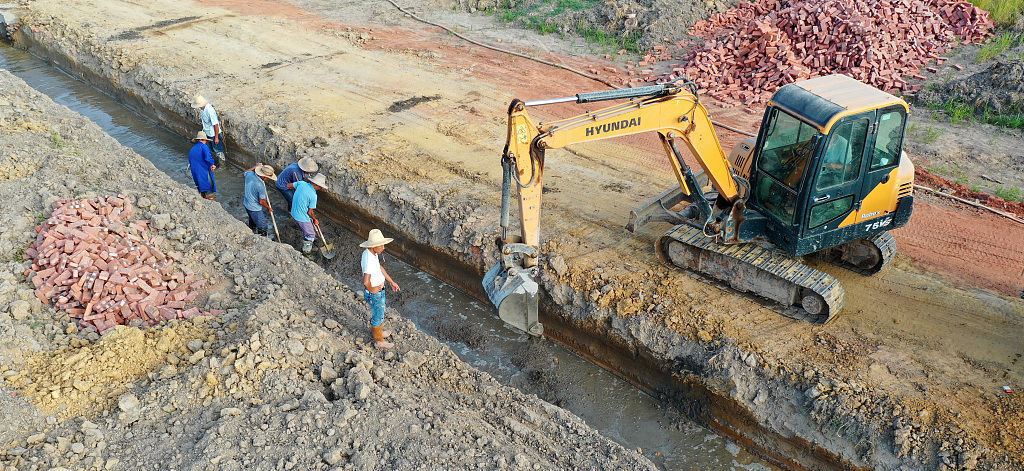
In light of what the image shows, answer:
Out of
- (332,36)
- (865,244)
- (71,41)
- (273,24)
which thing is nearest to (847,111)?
(865,244)

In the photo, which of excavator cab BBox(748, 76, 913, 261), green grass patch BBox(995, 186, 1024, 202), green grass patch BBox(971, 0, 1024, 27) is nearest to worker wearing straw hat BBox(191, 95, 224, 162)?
excavator cab BBox(748, 76, 913, 261)

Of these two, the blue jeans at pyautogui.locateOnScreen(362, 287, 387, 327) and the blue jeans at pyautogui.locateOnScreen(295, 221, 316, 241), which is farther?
the blue jeans at pyautogui.locateOnScreen(295, 221, 316, 241)

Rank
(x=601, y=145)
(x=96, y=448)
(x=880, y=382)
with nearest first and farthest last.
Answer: (x=96, y=448) < (x=880, y=382) < (x=601, y=145)

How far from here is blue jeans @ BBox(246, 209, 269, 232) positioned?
1082cm

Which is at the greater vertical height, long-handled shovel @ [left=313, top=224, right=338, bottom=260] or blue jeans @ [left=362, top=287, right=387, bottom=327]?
blue jeans @ [left=362, top=287, right=387, bottom=327]

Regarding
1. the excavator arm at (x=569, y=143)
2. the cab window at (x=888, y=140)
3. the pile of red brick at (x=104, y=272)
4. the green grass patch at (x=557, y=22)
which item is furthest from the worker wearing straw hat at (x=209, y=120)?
the cab window at (x=888, y=140)

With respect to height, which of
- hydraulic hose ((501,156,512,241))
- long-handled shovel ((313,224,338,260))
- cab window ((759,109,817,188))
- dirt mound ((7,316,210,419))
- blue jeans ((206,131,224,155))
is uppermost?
cab window ((759,109,817,188))

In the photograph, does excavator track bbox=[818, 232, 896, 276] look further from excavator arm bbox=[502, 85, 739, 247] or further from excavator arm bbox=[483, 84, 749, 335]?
excavator arm bbox=[502, 85, 739, 247]

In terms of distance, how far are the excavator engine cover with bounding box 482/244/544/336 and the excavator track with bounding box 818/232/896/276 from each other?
154 inches

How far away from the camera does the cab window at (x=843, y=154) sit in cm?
731

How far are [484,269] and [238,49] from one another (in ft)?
33.8

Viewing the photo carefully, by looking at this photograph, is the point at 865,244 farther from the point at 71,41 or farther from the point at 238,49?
the point at 71,41

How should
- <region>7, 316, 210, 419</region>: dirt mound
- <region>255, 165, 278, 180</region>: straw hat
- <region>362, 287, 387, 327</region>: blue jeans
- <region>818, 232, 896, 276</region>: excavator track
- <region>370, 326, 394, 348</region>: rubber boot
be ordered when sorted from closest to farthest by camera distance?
<region>7, 316, 210, 419</region>: dirt mound
<region>362, 287, 387, 327</region>: blue jeans
<region>370, 326, 394, 348</region>: rubber boot
<region>818, 232, 896, 276</region>: excavator track
<region>255, 165, 278, 180</region>: straw hat

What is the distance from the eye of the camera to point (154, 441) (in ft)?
19.8
